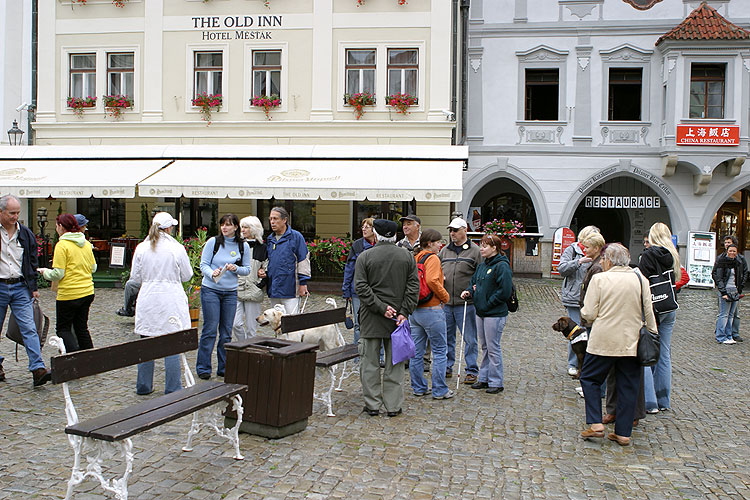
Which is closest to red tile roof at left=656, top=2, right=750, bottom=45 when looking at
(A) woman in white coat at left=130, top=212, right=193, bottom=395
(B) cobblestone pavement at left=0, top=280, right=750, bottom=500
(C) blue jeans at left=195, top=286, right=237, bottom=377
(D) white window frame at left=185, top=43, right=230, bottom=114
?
(D) white window frame at left=185, top=43, right=230, bottom=114

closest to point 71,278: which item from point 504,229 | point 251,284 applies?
point 251,284

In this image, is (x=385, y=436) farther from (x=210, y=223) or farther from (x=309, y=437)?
(x=210, y=223)

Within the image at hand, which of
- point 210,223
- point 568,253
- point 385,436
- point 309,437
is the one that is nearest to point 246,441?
point 309,437

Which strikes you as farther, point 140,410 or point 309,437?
point 309,437

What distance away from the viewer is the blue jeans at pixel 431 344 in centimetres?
665

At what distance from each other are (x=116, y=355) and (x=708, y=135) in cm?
1862

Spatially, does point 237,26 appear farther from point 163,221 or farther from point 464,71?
point 163,221

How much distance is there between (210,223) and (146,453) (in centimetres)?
1524

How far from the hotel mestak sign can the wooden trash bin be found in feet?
47.8

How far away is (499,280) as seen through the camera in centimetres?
688

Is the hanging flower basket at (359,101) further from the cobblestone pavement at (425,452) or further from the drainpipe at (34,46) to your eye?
the cobblestone pavement at (425,452)

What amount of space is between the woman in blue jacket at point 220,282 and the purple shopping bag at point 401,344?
190cm

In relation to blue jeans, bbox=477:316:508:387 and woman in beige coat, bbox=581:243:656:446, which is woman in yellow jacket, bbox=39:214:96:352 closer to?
blue jeans, bbox=477:316:508:387

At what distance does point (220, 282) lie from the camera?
23.2 ft
